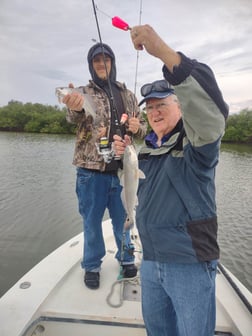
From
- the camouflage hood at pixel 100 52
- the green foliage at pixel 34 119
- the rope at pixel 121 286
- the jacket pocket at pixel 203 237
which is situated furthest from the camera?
the green foliage at pixel 34 119

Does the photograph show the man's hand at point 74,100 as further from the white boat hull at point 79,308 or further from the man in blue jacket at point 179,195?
the white boat hull at point 79,308

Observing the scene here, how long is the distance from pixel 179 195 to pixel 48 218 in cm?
825

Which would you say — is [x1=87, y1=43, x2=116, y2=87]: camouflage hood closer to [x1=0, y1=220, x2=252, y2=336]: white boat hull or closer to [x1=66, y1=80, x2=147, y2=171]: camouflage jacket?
[x1=66, y1=80, x2=147, y2=171]: camouflage jacket

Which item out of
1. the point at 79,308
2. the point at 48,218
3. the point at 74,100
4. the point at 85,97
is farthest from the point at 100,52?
the point at 48,218

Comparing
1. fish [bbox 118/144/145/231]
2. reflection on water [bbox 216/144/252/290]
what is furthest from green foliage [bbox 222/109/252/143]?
fish [bbox 118/144/145/231]

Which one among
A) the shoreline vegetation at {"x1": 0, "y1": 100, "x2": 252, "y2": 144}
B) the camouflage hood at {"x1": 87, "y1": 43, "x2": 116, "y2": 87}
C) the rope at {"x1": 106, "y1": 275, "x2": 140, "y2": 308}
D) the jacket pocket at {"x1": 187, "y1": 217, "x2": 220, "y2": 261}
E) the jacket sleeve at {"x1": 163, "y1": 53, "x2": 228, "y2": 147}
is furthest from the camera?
the shoreline vegetation at {"x1": 0, "y1": 100, "x2": 252, "y2": 144}

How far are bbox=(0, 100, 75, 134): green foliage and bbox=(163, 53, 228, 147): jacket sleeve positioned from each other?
5493cm

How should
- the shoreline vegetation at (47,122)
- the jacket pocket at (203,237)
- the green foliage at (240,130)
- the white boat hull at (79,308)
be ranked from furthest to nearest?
the shoreline vegetation at (47,122) < the green foliage at (240,130) < the white boat hull at (79,308) < the jacket pocket at (203,237)

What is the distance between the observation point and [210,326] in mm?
1941

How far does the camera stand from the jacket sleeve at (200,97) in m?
1.49

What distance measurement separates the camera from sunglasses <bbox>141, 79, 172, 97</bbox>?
2.09 metres

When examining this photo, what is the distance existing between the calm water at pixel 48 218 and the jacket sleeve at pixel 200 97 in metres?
5.72

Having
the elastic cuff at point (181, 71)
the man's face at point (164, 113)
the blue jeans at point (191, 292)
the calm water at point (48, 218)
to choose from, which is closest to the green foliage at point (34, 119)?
the calm water at point (48, 218)

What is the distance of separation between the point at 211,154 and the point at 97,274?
252cm
